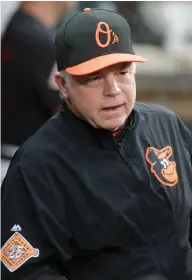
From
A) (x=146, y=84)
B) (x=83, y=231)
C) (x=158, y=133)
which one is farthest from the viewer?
(x=146, y=84)

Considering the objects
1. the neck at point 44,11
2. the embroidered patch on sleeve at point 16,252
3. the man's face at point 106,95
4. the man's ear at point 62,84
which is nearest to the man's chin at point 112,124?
the man's face at point 106,95

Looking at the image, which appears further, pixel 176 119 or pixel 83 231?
pixel 176 119

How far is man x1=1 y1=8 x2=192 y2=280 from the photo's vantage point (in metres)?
1.92

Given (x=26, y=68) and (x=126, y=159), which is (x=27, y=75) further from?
(x=126, y=159)

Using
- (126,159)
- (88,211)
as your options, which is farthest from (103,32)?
(88,211)

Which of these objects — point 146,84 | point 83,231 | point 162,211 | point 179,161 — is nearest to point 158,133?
point 179,161

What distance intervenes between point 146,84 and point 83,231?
5.01 metres

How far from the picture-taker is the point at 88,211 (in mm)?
1928

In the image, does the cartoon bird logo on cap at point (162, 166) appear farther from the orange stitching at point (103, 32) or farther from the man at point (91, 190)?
the orange stitching at point (103, 32)

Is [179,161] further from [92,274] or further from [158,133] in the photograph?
[92,274]

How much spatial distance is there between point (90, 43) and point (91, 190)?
0.44m

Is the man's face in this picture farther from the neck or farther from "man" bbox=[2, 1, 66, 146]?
the neck

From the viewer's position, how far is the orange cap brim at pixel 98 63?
1.87m

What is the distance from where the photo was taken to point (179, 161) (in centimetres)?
212
